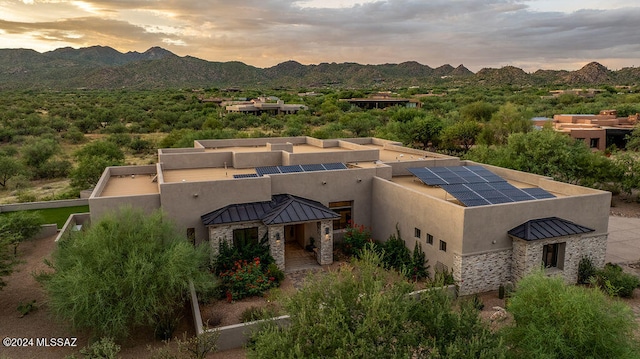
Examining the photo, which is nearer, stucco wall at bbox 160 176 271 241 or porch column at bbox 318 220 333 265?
stucco wall at bbox 160 176 271 241

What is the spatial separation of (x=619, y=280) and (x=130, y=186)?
24.0m

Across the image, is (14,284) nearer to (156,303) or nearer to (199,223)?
(199,223)

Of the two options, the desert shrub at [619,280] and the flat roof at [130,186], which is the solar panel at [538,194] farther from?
the flat roof at [130,186]

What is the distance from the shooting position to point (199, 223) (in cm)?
2053

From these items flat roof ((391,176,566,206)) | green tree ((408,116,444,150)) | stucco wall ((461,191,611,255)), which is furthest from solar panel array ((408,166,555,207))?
green tree ((408,116,444,150))

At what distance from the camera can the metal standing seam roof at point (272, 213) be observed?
19859 millimetres

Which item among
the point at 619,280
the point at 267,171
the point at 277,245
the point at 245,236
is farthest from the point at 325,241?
the point at 619,280

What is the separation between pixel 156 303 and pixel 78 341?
350 cm

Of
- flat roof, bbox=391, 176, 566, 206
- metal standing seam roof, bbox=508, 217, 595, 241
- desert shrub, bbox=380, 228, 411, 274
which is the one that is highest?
flat roof, bbox=391, 176, 566, 206

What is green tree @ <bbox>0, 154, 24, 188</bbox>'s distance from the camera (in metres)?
40.5

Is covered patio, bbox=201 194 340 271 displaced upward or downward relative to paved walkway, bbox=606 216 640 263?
upward

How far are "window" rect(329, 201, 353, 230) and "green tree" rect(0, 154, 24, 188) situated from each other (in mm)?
33994

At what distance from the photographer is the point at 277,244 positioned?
20172 mm

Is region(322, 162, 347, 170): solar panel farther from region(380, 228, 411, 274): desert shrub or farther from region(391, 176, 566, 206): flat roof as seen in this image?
region(380, 228, 411, 274): desert shrub
